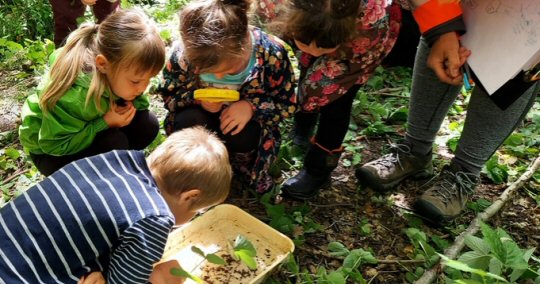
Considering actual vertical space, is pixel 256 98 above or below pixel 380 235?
above

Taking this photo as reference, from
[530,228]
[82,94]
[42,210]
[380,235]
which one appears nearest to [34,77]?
[82,94]

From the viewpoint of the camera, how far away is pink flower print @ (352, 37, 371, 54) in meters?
1.66

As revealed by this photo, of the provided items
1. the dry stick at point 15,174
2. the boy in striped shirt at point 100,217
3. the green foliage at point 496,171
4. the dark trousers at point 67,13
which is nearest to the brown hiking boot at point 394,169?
the green foliage at point 496,171

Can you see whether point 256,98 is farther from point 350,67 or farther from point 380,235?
point 380,235

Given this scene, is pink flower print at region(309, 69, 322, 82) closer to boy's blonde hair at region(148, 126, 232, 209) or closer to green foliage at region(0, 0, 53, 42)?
boy's blonde hair at region(148, 126, 232, 209)

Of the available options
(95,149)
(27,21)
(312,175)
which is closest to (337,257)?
(312,175)

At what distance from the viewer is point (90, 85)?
1553mm

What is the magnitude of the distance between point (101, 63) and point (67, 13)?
4.27 feet

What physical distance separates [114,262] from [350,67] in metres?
0.99

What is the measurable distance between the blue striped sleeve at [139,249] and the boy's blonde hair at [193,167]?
112 millimetres

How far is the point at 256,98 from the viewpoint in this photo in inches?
70.7

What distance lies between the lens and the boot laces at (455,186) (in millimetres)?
1827

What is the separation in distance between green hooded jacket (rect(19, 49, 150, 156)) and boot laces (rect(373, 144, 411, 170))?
1047mm

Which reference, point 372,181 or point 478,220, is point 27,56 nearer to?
point 372,181
